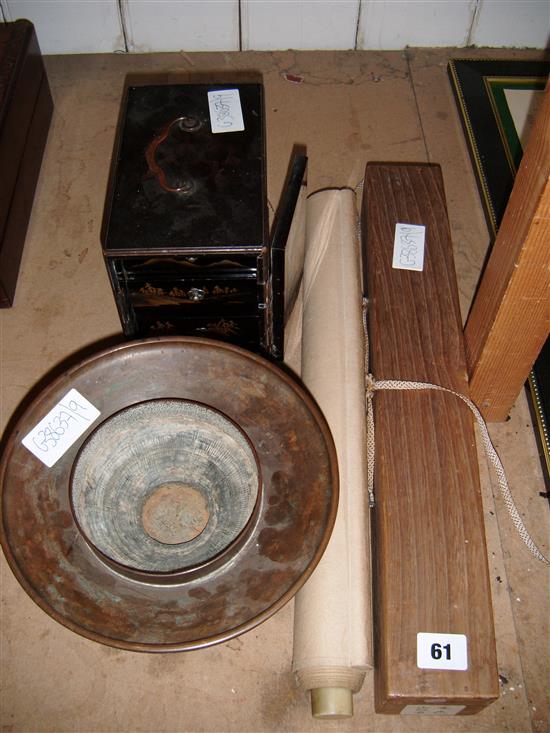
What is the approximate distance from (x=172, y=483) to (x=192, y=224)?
19.8 inches

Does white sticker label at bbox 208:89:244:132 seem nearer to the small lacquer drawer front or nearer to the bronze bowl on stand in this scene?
the small lacquer drawer front

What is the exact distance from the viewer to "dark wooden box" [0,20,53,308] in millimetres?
1796

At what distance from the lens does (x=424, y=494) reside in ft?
4.46

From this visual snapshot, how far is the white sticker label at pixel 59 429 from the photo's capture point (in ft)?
3.54

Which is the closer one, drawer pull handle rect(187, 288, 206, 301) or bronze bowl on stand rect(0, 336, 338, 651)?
bronze bowl on stand rect(0, 336, 338, 651)

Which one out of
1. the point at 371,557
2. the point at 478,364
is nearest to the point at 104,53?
the point at 478,364

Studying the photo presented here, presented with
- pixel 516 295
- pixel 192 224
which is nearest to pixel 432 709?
pixel 516 295

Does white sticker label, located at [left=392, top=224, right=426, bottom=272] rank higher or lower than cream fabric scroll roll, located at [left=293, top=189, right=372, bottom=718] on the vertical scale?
higher

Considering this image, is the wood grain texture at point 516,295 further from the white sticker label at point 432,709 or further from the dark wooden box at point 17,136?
the dark wooden box at point 17,136

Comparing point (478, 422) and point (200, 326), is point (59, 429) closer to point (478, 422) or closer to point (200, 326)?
point (200, 326)

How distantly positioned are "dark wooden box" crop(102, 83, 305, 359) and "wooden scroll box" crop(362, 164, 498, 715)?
0.29 meters

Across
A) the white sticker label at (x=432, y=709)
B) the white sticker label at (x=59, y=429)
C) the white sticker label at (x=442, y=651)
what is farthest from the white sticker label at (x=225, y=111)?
the white sticker label at (x=432, y=709)

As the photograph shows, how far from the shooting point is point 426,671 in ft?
3.99

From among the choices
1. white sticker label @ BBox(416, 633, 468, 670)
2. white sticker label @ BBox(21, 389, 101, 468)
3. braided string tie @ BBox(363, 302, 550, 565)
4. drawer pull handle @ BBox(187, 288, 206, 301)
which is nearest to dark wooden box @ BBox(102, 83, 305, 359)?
drawer pull handle @ BBox(187, 288, 206, 301)
